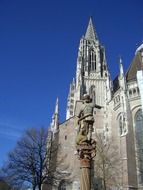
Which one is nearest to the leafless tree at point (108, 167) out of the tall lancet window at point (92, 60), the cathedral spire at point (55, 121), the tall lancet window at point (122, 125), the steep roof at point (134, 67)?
the tall lancet window at point (122, 125)

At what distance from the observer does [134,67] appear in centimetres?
4450

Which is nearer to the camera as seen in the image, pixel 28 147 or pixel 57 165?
pixel 28 147

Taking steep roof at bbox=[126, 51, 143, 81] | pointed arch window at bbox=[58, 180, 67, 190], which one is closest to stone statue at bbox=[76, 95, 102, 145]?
pointed arch window at bbox=[58, 180, 67, 190]

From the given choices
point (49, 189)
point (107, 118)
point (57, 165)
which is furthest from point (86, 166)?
point (107, 118)

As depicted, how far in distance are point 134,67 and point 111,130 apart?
12.7 metres

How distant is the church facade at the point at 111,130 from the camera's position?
31217 millimetres

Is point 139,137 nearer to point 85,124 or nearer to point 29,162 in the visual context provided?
point 29,162

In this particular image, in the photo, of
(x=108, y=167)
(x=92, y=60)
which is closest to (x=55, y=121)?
(x=108, y=167)

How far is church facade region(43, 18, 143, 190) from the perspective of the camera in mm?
31217

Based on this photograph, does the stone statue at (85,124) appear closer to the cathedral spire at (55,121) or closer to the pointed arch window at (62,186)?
the pointed arch window at (62,186)

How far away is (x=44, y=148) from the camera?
2828 centimetres

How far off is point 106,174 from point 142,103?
1111cm

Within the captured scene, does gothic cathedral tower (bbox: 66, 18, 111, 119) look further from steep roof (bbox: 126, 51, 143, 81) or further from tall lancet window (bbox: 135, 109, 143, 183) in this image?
tall lancet window (bbox: 135, 109, 143, 183)

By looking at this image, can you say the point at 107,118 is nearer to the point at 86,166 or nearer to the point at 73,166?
the point at 73,166
